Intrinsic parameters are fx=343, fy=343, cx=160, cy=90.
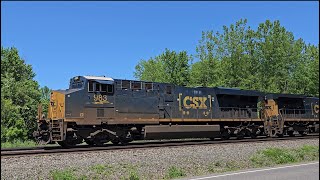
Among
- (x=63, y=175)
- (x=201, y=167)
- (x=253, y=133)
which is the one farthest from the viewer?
(x=253, y=133)

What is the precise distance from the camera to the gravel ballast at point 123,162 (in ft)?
35.1

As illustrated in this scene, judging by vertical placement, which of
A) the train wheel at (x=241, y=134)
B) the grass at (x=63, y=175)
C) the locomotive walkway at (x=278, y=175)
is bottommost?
the locomotive walkway at (x=278, y=175)

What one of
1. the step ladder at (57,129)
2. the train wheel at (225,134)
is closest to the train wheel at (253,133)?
the train wheel at (225,134)

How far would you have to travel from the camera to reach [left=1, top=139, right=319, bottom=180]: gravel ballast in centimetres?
1071

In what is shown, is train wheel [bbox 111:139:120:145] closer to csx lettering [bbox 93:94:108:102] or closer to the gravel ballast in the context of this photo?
csx lettering [bbox 93:94:108:102]

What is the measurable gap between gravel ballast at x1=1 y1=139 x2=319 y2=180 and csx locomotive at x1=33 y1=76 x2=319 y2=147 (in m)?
3.56

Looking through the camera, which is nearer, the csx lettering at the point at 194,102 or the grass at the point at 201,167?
the grass at the point at 201,167

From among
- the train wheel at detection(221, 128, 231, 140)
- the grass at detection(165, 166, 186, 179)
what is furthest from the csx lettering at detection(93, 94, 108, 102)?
the train wheel at detection(221, 128, 231, 140)

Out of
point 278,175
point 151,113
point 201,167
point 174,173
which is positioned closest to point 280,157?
point 201,167

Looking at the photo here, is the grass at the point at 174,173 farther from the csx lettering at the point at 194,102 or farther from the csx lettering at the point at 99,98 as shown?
the csx lettering at the point at 194,102

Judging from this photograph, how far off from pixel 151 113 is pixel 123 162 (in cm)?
755

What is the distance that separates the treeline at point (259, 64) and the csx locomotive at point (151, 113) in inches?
640

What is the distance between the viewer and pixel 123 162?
40.3 feet

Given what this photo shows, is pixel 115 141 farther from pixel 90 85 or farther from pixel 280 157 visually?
pixel 280 157
